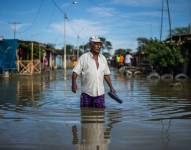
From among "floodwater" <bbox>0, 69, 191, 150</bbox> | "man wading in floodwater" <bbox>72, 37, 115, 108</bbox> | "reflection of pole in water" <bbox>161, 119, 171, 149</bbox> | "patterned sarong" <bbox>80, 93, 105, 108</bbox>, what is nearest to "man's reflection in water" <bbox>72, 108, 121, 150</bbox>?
"floodwater" <bbox>0, 69, 191, 150</bbox>

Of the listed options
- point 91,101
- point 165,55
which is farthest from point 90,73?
point 165,55

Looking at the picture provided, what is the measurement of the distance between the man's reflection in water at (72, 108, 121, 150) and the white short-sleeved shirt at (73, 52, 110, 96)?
484 millimetres

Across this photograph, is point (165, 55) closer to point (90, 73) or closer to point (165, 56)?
point (165, 56)

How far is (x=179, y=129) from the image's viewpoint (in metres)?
7.82

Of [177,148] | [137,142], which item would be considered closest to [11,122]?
[137,142]

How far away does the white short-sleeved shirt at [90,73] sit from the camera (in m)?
9.84

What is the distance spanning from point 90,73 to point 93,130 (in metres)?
2.28

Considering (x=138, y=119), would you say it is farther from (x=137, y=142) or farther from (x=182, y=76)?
(x=182, y=76)

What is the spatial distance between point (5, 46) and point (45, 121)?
1138 inches

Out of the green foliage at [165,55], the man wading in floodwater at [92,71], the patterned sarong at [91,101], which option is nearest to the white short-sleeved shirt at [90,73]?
the man wading in floodwater at [92,71]

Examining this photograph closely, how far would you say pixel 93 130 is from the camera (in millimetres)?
7770

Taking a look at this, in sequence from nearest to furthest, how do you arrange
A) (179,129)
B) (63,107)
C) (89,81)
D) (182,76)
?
(179,129)
(89,81)
(63,107)
(182,76)

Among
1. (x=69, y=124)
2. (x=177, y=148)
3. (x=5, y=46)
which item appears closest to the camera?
(x=177, y=148)

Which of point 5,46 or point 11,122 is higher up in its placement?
point 5,46
